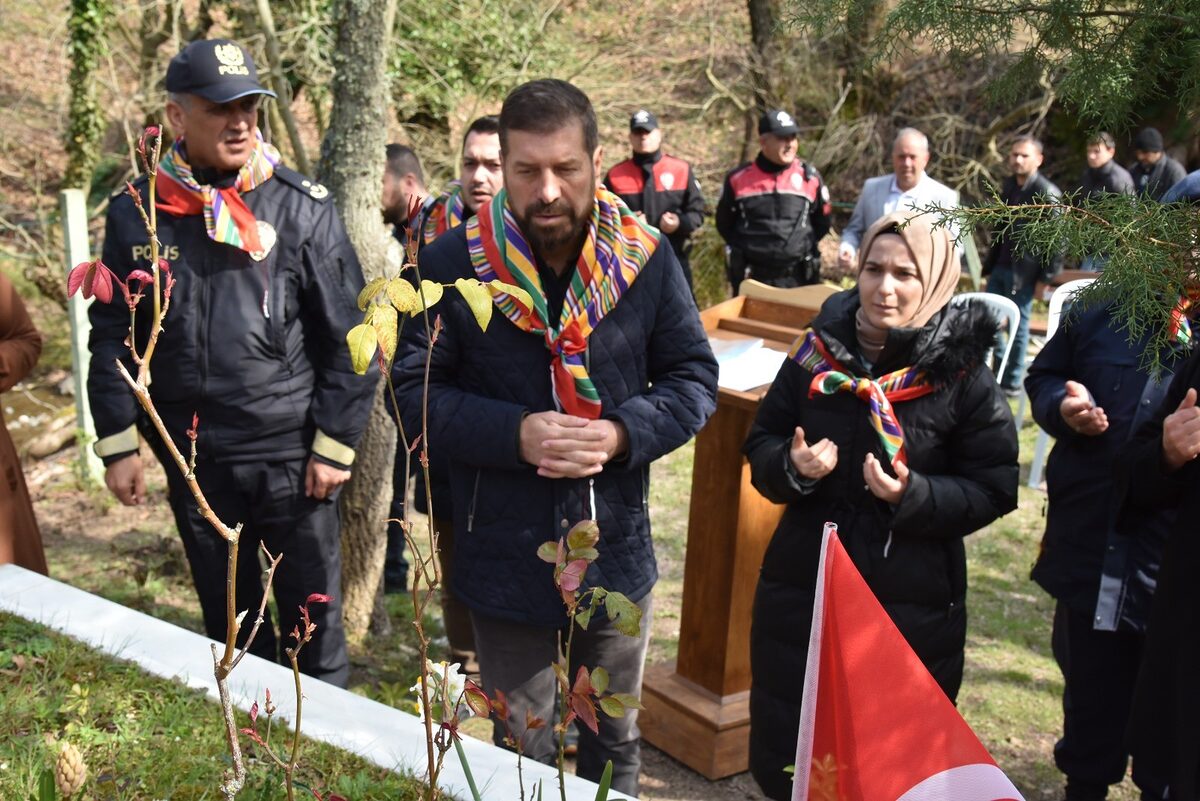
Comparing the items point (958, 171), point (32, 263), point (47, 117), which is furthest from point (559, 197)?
point (958, 171)

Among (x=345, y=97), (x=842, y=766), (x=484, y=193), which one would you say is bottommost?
(x=842, y=766)

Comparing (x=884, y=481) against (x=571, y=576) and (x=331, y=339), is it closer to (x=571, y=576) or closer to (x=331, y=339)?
(x=571, y=576)

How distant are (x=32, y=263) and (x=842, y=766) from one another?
988cm

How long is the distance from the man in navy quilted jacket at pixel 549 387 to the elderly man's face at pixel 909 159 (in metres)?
4.71

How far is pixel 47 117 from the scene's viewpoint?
1147cm

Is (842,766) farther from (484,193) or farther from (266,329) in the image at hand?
(484,193)

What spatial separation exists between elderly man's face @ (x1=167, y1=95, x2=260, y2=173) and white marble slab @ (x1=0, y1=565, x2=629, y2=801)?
1287mm

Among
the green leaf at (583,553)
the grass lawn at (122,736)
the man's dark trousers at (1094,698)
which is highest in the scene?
the green leaf at (583,553)

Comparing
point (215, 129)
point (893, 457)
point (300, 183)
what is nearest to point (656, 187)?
point (300, 183)

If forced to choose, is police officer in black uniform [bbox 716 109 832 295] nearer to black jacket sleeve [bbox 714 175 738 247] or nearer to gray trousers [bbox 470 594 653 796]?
black jacket sleeve [bbox 714 175 738 247]

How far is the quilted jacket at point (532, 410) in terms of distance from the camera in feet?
9.31

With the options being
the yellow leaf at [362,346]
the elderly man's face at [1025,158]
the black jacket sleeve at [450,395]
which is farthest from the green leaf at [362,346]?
the elderly man's face at [1025,158]

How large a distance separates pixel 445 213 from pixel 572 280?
67.3 inches

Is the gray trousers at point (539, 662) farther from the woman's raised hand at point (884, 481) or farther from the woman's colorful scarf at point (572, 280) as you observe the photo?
the woman's raised hand at point (884, 481)
